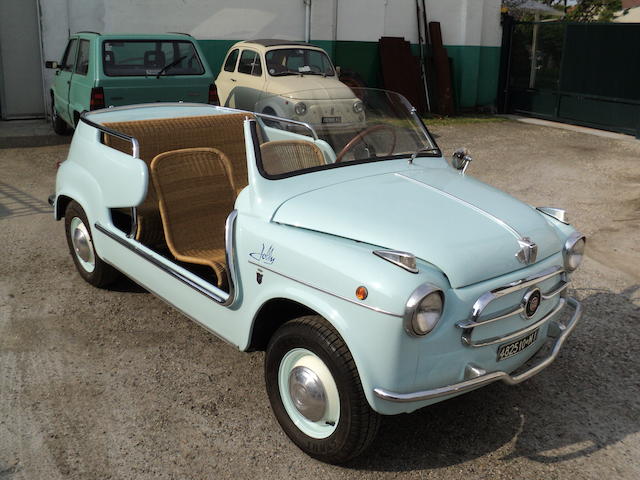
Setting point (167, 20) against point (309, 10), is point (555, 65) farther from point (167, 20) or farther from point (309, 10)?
point (167, 20)

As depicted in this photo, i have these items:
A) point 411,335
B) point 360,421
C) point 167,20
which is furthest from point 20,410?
point 167,20

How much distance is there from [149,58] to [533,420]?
7.68 metres

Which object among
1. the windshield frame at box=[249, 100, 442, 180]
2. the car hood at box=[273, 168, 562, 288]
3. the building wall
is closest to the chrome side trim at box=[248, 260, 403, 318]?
the car hood at box=[273, 168, 562, 288]

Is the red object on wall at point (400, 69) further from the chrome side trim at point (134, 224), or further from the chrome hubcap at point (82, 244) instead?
the chrome side trim at point (134, 224)

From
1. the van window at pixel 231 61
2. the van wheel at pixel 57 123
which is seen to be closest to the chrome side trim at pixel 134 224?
the van window at pixel 231 61

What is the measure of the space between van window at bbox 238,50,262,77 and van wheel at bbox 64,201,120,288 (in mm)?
6247

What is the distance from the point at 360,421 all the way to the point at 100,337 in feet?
7.25

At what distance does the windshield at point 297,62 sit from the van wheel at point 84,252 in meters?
6.14

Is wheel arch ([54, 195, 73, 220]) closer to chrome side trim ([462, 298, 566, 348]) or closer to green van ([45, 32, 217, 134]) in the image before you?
chrome side trim ([462, 298, 566, 348])

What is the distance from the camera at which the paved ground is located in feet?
10.7

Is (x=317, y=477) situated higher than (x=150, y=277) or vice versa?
(x=150, y=277)

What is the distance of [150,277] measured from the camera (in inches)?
168

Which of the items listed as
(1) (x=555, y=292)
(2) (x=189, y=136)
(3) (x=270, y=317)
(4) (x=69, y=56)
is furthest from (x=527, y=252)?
(4) (x=69, y=56)

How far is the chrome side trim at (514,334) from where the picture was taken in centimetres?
301
